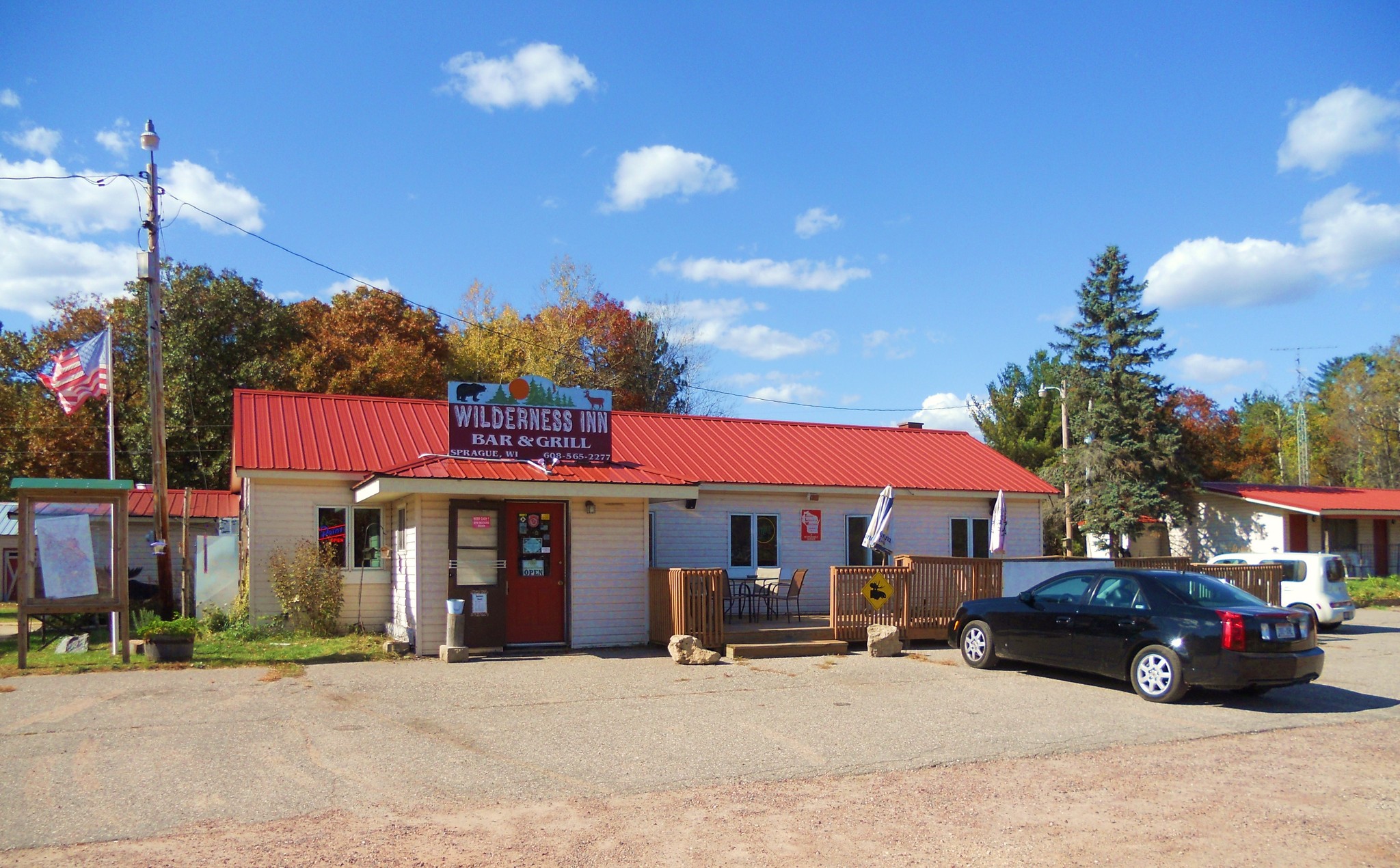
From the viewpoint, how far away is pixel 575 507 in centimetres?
1467

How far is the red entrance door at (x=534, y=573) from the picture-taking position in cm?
1435

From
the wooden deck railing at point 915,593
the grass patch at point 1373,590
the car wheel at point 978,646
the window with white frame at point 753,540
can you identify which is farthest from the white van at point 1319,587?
the window with white frame at point 753,540

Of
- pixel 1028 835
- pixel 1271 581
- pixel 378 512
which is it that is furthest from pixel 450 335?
pixel 1028 835

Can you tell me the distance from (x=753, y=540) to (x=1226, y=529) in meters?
20.6

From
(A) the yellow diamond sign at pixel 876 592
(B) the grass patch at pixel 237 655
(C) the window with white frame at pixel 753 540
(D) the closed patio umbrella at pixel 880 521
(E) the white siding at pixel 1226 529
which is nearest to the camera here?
(B) the grass patch at pixel 237 655

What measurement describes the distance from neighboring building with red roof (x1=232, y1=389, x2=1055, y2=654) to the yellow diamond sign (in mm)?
3045

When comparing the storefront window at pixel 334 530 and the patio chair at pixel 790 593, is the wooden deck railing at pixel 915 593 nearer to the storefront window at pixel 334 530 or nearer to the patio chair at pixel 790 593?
the patio chair at pixel 790 593

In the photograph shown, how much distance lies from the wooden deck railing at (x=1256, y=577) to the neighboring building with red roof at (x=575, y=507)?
477 centimetres

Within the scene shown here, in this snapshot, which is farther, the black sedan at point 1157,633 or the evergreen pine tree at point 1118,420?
the evergreen pine tree at point 1118,420

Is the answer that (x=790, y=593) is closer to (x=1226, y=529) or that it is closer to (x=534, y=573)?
(x=534, y=573)

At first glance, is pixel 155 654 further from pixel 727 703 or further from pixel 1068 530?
pixel 1068 530

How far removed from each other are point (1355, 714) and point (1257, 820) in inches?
199

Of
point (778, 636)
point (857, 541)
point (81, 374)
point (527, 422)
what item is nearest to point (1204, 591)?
point (778, 636)

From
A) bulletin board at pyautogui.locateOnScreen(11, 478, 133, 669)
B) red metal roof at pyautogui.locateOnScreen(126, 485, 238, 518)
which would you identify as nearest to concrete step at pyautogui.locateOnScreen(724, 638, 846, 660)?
bulletin board at pyautogui.locateOnScreen(11, 478, 133, 669)
